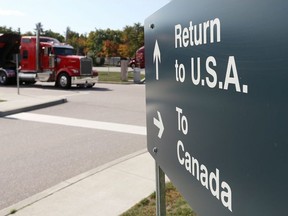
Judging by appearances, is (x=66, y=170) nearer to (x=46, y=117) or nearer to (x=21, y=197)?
(x=21, y=197)

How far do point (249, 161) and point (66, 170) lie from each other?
193 inches

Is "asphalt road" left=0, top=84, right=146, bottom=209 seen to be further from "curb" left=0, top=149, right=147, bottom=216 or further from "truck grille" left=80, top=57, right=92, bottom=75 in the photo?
"truck grille" left=80, top=57, right=92, bottom=75

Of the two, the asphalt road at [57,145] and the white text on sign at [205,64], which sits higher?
the white text on sign at [205,64]

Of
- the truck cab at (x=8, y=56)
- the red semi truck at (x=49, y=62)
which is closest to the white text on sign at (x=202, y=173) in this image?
the red semi truck at (x=49, y=62)

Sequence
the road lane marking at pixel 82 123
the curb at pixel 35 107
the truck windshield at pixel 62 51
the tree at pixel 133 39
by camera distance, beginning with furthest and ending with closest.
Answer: the tree at pixel 133 39 → the truck windshield at pixel 62 51 → the curb at pixel 35 107 → the road lane marking at pixel 82 123

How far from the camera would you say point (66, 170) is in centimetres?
559

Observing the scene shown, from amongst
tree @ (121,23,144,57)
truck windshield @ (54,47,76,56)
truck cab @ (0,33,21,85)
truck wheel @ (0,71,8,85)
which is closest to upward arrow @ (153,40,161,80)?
truck windshield @ (54,47,76,56)

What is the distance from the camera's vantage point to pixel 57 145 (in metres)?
7.21

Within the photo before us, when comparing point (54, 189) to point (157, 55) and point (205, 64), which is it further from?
point (205, 64)

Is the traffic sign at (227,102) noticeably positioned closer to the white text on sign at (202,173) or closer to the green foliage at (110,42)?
the white text on sign at (202,173)

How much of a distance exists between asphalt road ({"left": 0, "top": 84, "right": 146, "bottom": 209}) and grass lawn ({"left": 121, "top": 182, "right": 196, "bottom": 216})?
1.54m

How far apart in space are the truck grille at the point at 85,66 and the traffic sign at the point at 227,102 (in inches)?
710

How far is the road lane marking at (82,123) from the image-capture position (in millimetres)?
8773

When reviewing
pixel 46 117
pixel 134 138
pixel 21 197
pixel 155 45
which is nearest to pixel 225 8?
pixel 155 45
